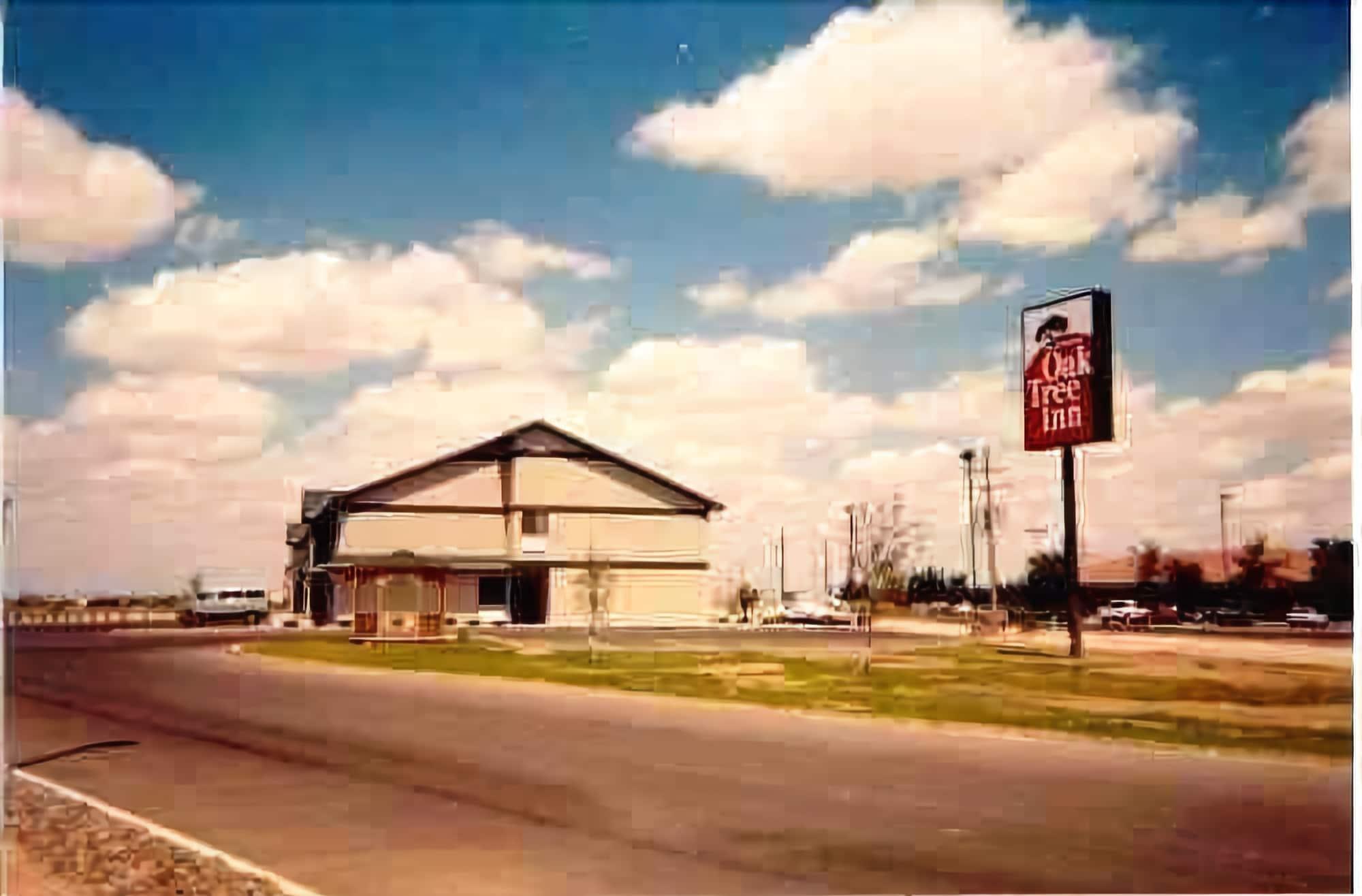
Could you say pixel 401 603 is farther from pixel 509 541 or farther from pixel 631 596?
pixel 631 596

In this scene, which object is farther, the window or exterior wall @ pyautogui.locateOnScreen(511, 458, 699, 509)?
the window

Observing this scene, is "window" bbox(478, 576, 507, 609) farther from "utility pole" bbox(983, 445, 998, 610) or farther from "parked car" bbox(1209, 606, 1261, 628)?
"parked car" bbox(1209, 606, 1261, 628)

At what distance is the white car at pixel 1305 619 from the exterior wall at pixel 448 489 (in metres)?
5.37

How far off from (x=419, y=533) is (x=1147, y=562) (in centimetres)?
520

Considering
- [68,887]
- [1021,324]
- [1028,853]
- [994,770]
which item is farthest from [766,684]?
[68,887]

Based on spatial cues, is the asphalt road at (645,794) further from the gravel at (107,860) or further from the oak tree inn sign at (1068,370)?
the oak tree inn sign at (1068,370)

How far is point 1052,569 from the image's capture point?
31.3ft

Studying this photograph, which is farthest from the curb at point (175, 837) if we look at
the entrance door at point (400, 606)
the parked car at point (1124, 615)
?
the parked car at point (1124, 615)

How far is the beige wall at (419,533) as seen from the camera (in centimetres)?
936

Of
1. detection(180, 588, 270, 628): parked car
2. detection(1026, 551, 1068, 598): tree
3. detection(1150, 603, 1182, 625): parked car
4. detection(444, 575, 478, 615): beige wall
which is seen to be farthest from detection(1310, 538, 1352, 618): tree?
detection(180, 588, 270, 628): parked car

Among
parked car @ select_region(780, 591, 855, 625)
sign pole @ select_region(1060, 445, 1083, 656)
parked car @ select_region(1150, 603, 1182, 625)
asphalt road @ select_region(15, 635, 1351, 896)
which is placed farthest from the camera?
parked car @ select_region(780, 591, 855, 625)

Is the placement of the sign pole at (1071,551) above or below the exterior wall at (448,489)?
below

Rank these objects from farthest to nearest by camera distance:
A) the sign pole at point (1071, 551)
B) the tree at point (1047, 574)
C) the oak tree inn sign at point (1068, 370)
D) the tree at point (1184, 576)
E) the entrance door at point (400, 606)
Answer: the tree at point (1047, 574), the sign pole at point (1071, 551), the entrance door at point (400, 606), the tree at point (1184, 576), the oak tree inn sign at point (1068, 370)

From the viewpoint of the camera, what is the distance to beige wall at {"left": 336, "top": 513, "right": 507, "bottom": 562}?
9359 millimetres
